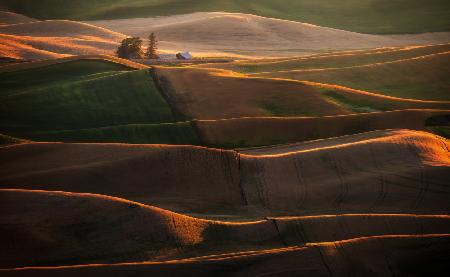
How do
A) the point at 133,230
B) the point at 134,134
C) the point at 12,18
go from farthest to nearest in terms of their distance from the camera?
the point at 12,18 < the point at 134,134 < the point at 133,230

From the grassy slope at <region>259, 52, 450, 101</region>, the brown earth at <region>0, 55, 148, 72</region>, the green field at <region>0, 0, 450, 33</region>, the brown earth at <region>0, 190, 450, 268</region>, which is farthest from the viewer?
the green field at <region>0, 0, 450, 33</region>

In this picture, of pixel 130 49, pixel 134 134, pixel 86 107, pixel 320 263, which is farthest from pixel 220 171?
pixel 130 49

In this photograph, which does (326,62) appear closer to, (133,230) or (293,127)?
(293,127)

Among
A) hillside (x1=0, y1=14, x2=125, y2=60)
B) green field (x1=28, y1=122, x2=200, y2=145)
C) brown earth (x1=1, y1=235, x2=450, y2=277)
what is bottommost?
hillside (x1=0, y1=14, x2=125, y2=60)

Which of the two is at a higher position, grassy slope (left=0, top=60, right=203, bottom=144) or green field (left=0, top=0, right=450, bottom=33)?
green field (left=0, top=0, right=450, bottom=33)

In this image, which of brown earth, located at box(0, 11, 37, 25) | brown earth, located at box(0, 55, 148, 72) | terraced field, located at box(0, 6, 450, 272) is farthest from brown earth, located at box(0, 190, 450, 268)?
brown earth, located at box(0, 11, 37, 25)

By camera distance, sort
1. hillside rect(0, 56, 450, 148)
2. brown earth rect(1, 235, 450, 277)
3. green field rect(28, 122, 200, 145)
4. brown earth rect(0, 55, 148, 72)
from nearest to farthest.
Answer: brown earth rect(1, 235, 450, 277)
green field rect(28, 122, 200, 145)
hillside rect(0, 56, 450, 148)
brown earth rect(0, 55, 148, 72)

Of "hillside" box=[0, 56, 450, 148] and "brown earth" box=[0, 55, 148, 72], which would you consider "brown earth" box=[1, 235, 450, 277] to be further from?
"brown earth" box=[0, 55, 148, 72]

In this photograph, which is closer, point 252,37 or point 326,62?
point 326,62
